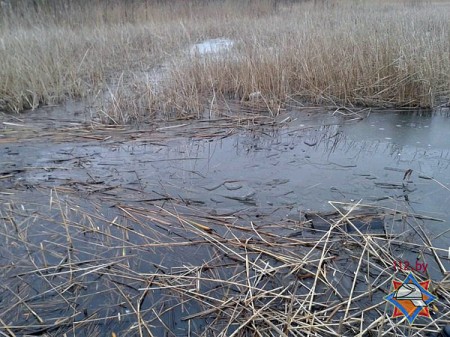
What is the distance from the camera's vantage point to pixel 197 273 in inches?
86.3

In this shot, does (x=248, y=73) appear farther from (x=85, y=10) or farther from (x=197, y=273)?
(x=85, y=10)

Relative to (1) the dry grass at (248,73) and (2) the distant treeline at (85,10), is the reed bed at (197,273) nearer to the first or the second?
(1) the dry grass at (248,73)

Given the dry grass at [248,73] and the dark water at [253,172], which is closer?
the dark water at [253,172]

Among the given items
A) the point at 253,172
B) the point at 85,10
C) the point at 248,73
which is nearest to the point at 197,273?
the point at 253,172

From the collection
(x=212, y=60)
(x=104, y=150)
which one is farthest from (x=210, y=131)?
(x=212, y=60)

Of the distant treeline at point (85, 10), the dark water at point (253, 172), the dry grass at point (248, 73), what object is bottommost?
the dark water at point (253, 172)

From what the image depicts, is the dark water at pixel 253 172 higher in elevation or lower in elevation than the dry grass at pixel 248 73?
lower

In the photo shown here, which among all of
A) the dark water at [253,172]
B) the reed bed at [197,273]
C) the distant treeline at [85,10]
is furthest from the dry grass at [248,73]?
the reed bed at [197,273]

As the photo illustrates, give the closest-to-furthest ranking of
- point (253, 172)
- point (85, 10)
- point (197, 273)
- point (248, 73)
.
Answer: point (197, 273) < point (253, 172) < point (248, 73) < point (85, 10)

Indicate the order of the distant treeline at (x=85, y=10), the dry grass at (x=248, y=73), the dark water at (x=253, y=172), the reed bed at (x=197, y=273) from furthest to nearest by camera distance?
the distant treeline at (x=85, y=10), the dry grass at (x=248, y=73), the dark water at (x=253, y=172), the reed bed at (x=197, y=273)

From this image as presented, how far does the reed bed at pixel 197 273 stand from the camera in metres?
1.85

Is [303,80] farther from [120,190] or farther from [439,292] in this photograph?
[439,292]

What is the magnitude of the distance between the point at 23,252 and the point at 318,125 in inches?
143

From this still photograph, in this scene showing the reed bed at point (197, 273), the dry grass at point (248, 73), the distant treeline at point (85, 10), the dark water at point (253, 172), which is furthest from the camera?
the distant treeline at point (85, 10)
